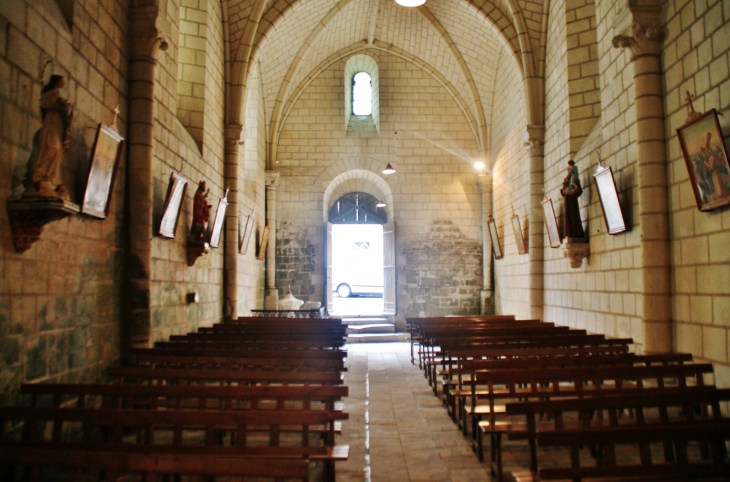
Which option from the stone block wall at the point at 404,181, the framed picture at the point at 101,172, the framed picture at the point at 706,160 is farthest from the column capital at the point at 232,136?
the framed picture at the point at 706,160

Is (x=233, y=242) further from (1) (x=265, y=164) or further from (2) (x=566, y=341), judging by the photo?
(2) (x=566, y=341)

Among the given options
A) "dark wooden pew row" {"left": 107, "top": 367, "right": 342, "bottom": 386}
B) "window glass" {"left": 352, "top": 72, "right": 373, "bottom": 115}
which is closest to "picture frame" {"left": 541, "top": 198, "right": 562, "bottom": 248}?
"dark wooden pew row" {"left": 107, "top": 367, "right": 342, "bottom": 386}

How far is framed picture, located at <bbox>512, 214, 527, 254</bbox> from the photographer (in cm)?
1007

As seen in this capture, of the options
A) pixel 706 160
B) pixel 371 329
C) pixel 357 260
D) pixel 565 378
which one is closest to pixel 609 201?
pixel 706 160

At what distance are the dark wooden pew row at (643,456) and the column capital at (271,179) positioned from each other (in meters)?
11.5

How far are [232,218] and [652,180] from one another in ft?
21.8

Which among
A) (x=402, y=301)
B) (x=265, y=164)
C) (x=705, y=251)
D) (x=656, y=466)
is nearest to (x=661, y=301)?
(x=705, y=251)

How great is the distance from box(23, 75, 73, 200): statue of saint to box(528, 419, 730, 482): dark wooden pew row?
11.0 ft

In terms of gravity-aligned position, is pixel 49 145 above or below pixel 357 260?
above

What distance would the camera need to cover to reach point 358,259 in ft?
78.8

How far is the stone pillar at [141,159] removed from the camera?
5.54 meters

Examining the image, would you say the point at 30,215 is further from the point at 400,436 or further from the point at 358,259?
the point at 358,259

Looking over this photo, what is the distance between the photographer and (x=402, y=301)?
1355cm

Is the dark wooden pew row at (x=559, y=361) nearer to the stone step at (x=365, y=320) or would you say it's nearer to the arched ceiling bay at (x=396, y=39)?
the arched ceiling bay at (x=396, y=39)
